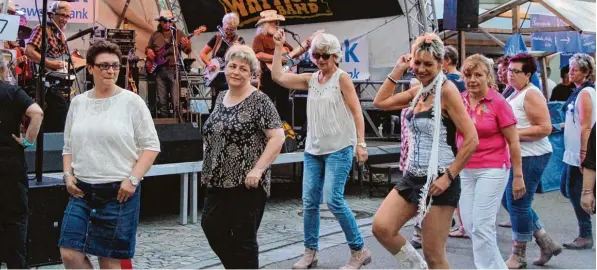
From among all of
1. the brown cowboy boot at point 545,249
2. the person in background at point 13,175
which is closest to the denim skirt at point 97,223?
the person in background at point 13,175

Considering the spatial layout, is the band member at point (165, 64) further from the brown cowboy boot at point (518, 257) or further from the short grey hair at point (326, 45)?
the brown cowboy boot at point (518, 257)

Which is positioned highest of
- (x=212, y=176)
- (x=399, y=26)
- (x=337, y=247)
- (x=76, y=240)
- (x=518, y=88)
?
(x=399, y=26)

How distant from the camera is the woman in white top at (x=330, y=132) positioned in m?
6.19

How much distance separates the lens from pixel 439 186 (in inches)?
182

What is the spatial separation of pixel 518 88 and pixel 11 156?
12.6 feet

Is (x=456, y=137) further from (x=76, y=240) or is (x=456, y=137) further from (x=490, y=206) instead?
(x=76, y=240)

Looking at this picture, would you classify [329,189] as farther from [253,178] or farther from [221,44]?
[221,44]

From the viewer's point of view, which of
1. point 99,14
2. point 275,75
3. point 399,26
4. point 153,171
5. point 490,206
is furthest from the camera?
point 99,14

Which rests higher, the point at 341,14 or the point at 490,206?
the point at 341,14

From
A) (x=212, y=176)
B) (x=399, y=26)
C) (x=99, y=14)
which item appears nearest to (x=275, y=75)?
(x=212, y=176)

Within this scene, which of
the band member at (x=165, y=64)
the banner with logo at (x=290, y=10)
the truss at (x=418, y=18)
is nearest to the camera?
the band member at (x=165, y=64)

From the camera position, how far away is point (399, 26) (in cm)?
1341

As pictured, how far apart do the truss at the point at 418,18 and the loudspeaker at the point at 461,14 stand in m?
2.82

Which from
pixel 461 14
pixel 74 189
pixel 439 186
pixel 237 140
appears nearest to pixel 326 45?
pixel 237 140
